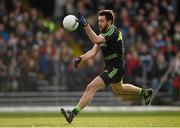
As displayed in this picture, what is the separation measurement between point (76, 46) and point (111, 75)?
11775 mm

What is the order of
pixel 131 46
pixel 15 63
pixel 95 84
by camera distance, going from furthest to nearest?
pixel 131 46
pixel 15 63
pixel 95 84

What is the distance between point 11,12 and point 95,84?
12.5 m

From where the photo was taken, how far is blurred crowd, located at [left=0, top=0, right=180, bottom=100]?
2478cm

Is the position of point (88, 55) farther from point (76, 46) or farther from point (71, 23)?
point (76, 46)

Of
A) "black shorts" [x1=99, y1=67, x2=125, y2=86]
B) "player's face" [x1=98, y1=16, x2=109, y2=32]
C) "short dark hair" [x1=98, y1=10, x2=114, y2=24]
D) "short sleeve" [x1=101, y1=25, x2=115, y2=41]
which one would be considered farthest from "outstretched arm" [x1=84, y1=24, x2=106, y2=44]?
"black shorts" [x1=99, y1=67, x2=125, y2=86]

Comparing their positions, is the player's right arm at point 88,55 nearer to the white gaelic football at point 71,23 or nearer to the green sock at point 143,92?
the white gaelic football at point 71,23

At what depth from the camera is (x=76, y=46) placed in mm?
27406

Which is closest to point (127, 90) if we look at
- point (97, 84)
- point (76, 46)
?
point (97, 84)

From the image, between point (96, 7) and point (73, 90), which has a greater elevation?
point (96, 7)

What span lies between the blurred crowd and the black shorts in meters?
9.04

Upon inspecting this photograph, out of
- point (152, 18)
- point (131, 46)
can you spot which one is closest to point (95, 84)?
point (131, 46)

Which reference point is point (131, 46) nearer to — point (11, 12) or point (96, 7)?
point (96, 7)

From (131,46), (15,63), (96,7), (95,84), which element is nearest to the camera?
(95,84)

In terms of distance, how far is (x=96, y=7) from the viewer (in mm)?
28656
